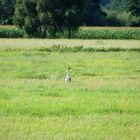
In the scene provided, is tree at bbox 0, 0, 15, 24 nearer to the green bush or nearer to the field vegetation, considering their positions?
the field vegetation

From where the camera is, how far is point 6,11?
8831 centimetres

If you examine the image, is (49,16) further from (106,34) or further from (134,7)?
(134,7)

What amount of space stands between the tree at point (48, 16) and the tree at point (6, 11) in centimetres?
1326

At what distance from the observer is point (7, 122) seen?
12.3m

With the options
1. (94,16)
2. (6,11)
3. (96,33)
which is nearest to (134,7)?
(94,16)

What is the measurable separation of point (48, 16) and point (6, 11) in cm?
2215

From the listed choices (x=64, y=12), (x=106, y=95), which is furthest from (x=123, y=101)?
(x=64, y=12)

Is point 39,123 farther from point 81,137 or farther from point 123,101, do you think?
point 123,101

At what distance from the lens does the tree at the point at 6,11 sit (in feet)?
284

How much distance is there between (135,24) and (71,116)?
8671 centimetres

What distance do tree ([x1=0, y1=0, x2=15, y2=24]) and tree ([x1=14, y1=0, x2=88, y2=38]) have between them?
1326 cm

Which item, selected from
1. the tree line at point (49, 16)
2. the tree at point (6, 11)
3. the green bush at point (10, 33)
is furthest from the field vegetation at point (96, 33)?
the tree line at point (49, 16)

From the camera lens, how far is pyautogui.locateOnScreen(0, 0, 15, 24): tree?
3413 inches

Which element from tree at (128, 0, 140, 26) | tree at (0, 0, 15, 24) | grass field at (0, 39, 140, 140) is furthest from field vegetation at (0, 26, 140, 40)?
grass field at (0, 39, 140, 140)
